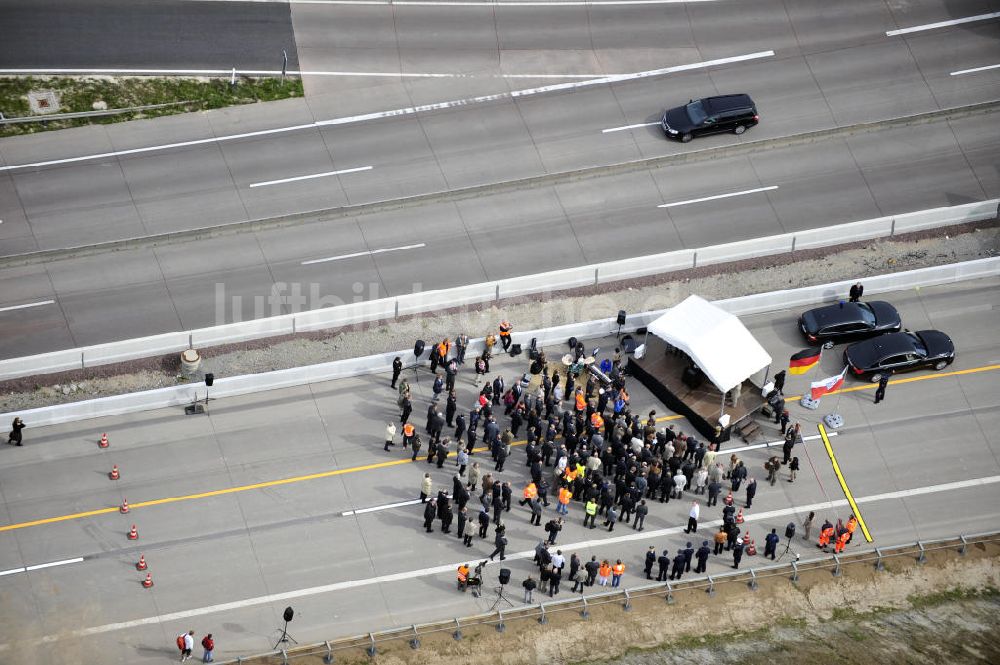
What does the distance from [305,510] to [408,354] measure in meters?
7.05

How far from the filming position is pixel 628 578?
45.6m

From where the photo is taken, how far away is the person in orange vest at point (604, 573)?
146 ft

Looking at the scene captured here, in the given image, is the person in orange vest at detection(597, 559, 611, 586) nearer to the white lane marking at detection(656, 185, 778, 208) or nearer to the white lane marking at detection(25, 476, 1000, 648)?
the white lane marking at detection(25, 476, 1000, 648)

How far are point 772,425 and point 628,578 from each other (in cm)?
765

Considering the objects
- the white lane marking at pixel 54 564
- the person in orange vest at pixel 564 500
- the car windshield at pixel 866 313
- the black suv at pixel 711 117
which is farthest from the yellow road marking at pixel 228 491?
the black suv at pixel 711 117

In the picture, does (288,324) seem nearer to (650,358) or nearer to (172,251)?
(172,251)

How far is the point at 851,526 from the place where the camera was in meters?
46.3

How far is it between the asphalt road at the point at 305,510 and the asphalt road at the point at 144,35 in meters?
17.1

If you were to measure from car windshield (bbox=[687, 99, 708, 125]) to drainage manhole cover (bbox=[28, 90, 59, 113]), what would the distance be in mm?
23966

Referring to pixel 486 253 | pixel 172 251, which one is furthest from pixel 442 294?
pixel 172 251

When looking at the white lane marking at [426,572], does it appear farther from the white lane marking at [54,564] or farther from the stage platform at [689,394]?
the stage platform at [689,394]

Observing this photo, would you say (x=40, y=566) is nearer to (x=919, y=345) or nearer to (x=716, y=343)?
(x=716, y=343)

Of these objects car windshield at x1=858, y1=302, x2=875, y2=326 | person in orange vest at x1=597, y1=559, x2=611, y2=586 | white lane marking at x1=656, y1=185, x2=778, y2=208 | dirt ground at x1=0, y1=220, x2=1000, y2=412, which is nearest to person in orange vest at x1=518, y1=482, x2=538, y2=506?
person in orange vest at x1=597, y1=559, x2=611, y2=586

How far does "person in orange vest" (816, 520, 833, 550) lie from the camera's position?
151ft
